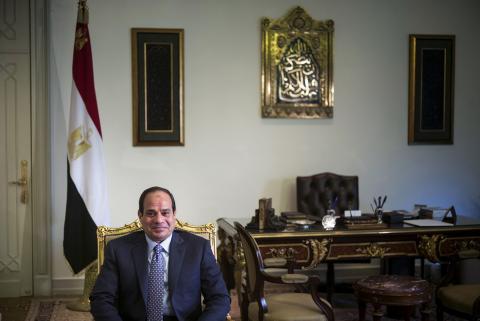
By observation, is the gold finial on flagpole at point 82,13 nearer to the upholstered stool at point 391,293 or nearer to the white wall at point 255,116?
the white wall at point 255,116

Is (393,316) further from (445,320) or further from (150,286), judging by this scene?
(150,286)

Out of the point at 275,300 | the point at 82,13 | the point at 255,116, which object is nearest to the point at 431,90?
the point at 255,116

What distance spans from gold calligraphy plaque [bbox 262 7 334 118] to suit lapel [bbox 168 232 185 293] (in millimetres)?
3016

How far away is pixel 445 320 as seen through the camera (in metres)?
4.30

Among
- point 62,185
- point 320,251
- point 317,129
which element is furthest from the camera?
point 317,129

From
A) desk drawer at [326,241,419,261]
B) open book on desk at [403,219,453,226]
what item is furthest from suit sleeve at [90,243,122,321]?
open book on desk at [403,219,453,226]

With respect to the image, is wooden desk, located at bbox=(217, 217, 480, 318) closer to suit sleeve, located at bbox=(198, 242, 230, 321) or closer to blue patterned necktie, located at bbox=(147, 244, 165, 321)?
suit sleeve, located at bbox=(198, 242, 230, 321)

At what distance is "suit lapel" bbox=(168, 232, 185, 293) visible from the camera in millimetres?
2418

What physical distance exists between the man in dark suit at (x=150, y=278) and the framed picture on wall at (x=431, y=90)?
144 inches

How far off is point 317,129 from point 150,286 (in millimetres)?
3384

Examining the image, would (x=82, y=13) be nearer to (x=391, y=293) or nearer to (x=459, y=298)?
(x=391, y=293)

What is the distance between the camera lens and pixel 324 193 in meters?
5.26

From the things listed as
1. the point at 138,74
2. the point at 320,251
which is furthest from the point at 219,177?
the point at 320,251

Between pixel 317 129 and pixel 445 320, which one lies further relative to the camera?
pixel 317 129
